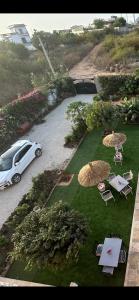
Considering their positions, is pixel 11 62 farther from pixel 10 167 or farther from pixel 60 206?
pixel 60 206

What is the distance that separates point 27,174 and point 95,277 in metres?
9.16

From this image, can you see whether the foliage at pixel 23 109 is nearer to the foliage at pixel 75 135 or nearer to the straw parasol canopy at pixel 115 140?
the foliage at pixel 75 135

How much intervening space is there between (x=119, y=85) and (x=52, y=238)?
17884mm

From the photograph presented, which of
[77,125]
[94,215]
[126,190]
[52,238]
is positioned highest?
[52,238]

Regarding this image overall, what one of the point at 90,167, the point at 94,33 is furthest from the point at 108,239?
the point at 94,33

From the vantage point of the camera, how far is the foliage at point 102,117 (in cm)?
1833

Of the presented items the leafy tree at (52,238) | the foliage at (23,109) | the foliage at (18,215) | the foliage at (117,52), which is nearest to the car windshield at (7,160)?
the foliage at (18,215)

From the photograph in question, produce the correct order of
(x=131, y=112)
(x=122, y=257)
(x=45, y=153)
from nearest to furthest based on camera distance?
(x=122, y=257) < (x=131, y=112) < (x=45, y=153)

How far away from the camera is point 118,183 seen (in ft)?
43.5

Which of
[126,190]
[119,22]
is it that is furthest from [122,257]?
[119,22]

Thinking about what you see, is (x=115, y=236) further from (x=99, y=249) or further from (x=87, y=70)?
(x=87, y=70)

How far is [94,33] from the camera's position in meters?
51.6

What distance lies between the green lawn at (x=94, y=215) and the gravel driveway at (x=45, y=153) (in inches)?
61.0
